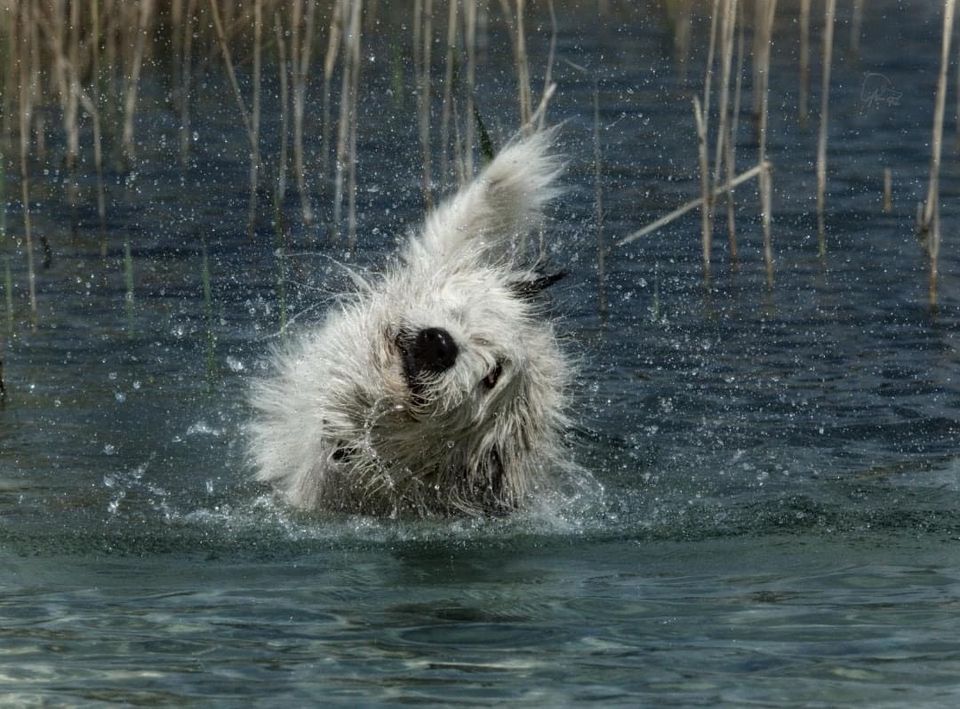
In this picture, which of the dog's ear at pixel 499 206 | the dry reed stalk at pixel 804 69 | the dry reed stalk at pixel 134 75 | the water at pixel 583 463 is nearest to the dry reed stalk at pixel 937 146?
the water at pixel 583 463

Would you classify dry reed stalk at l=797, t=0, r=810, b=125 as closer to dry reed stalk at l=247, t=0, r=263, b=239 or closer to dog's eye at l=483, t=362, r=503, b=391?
dry reed stalk at l=247, t=0, r=263, b=239

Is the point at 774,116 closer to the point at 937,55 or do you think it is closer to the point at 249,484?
the point at 937,55

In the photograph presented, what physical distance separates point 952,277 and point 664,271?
1.47m

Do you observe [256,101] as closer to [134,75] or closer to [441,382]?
[134,75]

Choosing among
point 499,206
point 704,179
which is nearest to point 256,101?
point 704,179

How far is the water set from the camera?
363cm

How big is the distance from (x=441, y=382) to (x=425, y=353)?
0.32 ft

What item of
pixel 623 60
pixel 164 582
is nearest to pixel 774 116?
pixel 623 60

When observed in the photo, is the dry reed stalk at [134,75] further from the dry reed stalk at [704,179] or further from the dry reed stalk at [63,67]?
the dry reed stalk at [704,179]

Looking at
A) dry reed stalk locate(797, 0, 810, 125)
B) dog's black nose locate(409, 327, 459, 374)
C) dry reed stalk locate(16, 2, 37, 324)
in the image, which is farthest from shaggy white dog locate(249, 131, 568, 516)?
dry reed stalk locate(797, 0, 810, 125)

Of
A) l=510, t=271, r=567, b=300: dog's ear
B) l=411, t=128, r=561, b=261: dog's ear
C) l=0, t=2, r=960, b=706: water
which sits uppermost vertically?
l=411, t=128, r=561, b=261: dog's ear

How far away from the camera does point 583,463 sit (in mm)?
6059

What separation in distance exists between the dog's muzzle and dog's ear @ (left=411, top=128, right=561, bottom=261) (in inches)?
26.4

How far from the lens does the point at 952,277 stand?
8391mm
